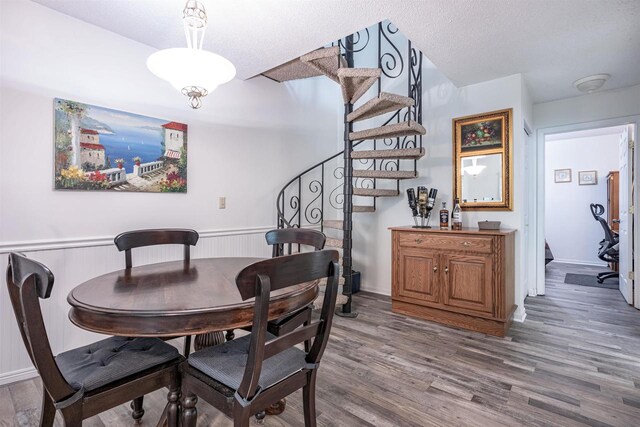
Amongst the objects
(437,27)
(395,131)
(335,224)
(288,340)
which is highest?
(437,27)

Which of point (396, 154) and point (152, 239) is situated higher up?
point (396, 154)

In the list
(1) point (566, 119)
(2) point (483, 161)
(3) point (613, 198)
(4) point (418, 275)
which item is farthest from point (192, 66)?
(3) point (613, 198)

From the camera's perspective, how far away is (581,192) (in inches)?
239

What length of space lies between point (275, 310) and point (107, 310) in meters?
0.61

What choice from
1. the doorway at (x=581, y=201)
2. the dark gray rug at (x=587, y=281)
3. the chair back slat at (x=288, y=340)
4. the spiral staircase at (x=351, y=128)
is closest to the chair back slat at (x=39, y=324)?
the chair back slat at (x=288, y=340)

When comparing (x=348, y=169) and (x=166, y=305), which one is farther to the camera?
(x=348, y=169)

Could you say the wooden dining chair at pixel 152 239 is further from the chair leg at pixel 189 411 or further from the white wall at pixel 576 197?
the white wall at pixel 576 197

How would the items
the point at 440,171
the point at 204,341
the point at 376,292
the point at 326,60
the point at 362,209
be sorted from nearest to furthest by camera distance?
the point at 204,341
the point at 326,60
the point at 440,171
the point at 362,209
the point at 376,292

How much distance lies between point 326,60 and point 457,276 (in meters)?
2.33

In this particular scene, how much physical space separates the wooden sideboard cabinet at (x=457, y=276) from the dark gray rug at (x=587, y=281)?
2.44m

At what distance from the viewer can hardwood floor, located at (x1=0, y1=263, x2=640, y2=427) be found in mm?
1677

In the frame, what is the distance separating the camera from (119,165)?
2.44 meters

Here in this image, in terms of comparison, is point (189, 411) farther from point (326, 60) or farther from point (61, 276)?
point (326, 60)

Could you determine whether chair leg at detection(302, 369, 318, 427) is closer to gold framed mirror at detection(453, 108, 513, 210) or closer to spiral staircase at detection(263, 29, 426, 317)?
spiral staircase at detection(263, 29, 426, 317)
